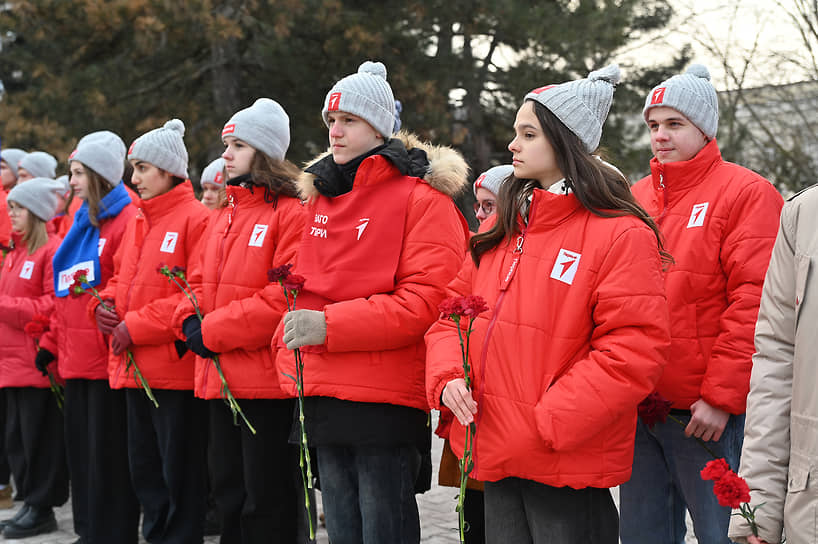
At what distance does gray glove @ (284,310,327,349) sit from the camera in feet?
11.0

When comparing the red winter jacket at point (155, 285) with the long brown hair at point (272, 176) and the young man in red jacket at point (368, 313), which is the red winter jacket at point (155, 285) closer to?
the long brown hair at point (272, 176)

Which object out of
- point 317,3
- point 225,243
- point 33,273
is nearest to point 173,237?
point 225,243

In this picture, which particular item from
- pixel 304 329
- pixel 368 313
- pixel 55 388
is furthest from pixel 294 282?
pixel 55 388

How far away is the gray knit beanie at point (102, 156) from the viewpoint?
530 cm

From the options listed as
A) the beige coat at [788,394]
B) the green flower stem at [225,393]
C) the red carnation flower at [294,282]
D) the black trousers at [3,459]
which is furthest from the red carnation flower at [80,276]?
the beige coat at [788,394]

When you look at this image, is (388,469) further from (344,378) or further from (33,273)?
(33,273)

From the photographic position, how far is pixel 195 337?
424cm

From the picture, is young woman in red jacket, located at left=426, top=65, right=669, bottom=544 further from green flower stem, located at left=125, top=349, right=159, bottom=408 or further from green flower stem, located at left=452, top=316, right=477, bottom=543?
green flower stem, located at left=125, top=349, right=159, bottom=408

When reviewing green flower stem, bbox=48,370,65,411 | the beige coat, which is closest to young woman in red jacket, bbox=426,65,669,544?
the beige coat

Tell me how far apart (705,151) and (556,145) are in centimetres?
90

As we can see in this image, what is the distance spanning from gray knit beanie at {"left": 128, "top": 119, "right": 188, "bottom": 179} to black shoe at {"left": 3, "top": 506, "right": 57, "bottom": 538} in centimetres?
258

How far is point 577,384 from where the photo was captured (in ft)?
8.55

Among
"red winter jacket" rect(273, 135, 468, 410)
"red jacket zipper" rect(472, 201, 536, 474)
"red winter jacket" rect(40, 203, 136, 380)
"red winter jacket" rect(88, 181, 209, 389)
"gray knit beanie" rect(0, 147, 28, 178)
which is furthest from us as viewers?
"gray knit beanie" rect(0, 147, 28, 178)

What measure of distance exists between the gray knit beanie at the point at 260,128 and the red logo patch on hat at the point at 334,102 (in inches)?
30.3
